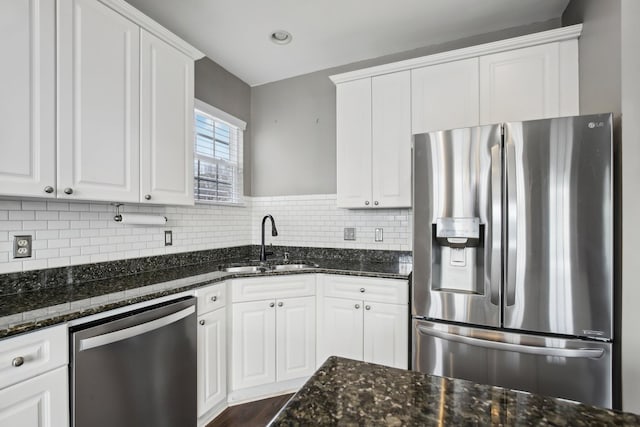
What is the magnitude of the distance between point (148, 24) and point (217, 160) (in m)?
1.23

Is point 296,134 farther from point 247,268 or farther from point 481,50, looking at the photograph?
point 481,50

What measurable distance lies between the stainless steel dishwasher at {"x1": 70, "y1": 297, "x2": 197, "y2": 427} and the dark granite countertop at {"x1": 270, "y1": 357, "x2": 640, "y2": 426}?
1073 mm

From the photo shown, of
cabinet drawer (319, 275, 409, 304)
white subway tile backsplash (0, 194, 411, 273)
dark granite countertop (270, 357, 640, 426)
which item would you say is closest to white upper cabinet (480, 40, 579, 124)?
white subway tile backsplash (0, 194, 411, 273)

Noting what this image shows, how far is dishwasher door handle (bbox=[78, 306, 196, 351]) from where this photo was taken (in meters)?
1.24

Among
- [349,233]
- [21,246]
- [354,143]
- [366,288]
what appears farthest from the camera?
[349,233]

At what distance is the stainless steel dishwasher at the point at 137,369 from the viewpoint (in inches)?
48.6

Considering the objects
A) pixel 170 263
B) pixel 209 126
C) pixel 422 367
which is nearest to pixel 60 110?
pixel 170 263

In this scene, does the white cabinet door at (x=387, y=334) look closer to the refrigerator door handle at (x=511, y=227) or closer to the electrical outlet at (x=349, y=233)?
the refrigerator door handle at (x=511, y=227)

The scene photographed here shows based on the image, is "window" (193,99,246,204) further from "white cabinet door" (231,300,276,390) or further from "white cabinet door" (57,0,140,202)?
"white cabinet door" (231,300,276,390)

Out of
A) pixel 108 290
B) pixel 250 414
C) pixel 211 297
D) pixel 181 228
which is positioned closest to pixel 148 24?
pixel 181 228

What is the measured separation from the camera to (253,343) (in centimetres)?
215

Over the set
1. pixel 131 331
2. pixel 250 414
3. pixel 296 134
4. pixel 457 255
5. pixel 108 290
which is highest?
pixel 296 134

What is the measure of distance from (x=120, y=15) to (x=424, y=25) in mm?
1974

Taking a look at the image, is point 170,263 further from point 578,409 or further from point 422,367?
point 578,409
